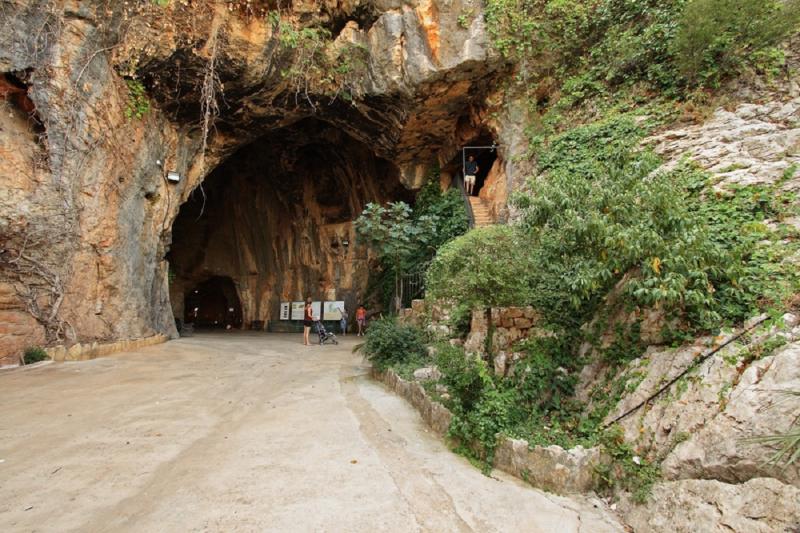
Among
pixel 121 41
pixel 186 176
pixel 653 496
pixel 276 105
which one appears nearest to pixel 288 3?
pixel 276 105

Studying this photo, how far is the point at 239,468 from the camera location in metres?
3.20

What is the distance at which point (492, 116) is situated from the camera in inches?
444

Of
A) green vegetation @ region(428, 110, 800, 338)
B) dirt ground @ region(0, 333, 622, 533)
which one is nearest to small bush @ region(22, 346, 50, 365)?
dirt ground @ region(0, 333, 622, 533)

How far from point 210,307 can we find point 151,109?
65.0 ft

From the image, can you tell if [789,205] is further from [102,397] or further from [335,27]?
[335,27]

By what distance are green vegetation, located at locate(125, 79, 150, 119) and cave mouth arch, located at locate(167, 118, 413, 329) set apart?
586 centimetres

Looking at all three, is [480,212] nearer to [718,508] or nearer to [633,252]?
[633,252]

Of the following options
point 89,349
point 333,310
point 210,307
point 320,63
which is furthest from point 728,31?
point 210,307

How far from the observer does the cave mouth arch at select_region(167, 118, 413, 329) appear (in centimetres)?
1628

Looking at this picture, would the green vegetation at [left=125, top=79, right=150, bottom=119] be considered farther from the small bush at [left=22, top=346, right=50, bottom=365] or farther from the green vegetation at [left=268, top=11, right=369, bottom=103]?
the small bush at [left=22, top=346, right=50, bottom=365]

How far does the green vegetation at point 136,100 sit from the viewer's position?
9.54 metres

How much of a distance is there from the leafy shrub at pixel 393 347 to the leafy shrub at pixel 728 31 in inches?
285

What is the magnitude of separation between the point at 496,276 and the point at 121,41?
32.8ft

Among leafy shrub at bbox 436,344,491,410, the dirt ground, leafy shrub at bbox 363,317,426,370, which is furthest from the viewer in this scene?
leafy shrub at bbox 363,317,426,370
